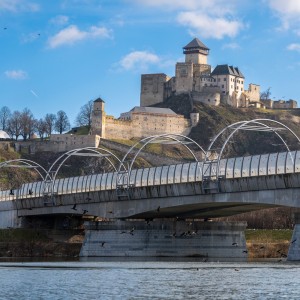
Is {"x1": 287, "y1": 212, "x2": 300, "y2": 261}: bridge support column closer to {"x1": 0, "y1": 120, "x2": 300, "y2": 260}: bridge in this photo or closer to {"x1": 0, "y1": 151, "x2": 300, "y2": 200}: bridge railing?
{"x1": 0, "y1": 120, "x2": 300, "y2": 260}: bridge

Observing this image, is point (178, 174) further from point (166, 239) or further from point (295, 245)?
point (295, 245)

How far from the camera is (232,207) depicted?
4267 inches

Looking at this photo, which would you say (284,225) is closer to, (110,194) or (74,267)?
(110,194)

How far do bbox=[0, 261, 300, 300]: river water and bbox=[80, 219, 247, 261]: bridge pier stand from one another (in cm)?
1575

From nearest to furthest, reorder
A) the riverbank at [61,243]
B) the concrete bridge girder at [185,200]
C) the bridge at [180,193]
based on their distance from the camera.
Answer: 1. the concrete bridge girder at [185,200]
2. the bridge at [180,193]
3. the riverbank at [61,243]

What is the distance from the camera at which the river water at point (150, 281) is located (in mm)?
65500

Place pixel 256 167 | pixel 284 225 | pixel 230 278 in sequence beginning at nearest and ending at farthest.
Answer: pixel 230 278 → pixel 256 167 → pixel 284 225

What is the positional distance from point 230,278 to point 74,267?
21.3 metres

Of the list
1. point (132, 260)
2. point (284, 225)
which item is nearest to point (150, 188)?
point (132, 260)

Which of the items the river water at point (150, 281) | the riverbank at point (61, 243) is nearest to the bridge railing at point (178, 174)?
the riverbank at point (61, 243)

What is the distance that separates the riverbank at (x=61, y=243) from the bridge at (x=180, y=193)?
3.57 m

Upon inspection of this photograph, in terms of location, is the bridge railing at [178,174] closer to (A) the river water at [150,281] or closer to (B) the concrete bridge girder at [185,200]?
(B) the concrete bridge girder at [185,200]

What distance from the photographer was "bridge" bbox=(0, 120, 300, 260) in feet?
316

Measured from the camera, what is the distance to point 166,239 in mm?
115250
